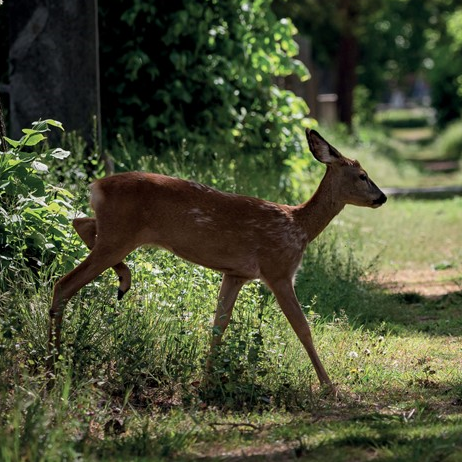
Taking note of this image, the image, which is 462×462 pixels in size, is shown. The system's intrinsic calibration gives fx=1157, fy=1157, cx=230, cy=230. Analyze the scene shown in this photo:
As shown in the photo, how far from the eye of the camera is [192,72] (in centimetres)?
1397

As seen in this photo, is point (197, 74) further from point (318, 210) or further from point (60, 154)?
point (318, 210)

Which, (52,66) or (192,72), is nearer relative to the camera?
(52,66)

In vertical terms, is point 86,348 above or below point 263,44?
below

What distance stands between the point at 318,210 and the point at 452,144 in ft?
90.8

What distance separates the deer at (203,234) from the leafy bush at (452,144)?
1039 inches

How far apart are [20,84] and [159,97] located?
2.29m

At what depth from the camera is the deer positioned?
730 cm

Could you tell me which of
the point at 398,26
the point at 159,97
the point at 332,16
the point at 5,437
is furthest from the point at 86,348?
the point at 398,26

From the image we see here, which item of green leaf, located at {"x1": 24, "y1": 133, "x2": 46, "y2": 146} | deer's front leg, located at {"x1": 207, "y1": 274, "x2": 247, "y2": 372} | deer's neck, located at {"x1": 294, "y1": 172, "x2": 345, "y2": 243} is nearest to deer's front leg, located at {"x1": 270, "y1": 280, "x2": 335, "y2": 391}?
deer's front leg, located at {"x1": 207, "y1": 274, "x2": 247, "y2": 372}

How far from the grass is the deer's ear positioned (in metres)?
1.20

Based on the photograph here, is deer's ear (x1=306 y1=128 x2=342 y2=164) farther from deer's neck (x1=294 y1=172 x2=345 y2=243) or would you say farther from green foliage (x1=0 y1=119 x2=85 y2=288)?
green foliage (x1=0 y1=119 x2=85 y2=288)

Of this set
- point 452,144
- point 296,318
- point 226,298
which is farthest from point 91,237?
point 452,144

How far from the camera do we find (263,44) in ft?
47.3

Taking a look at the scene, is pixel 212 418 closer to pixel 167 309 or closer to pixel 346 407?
pixel 346 407
